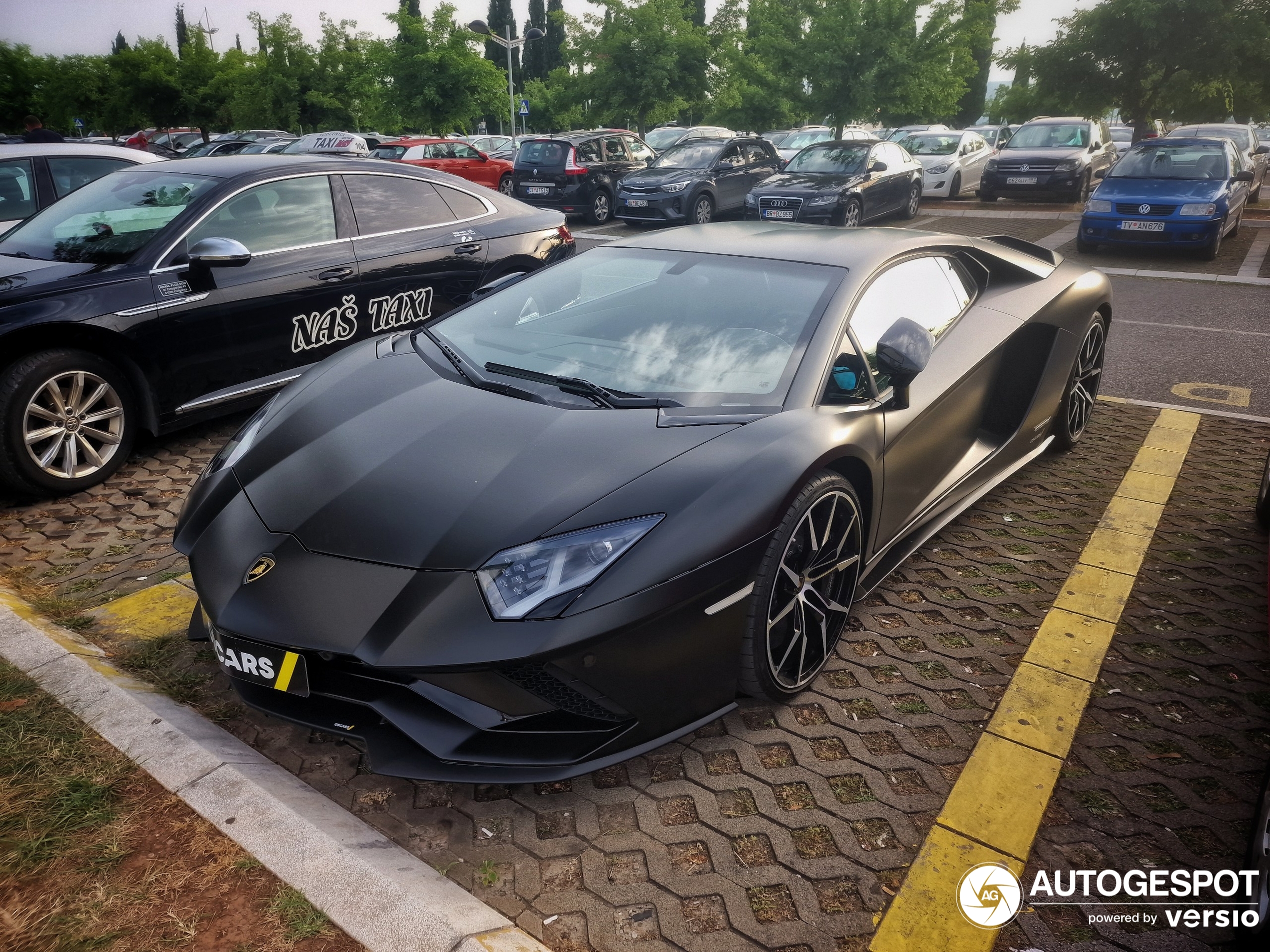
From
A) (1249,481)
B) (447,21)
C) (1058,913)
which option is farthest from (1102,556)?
(447,21)

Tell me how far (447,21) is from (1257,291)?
82.3 ft

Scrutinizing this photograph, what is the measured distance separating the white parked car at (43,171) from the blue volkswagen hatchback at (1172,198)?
11.3 metres

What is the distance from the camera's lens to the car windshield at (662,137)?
75.7 feet

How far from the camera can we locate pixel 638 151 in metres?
17.2

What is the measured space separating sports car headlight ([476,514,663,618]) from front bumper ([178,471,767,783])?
46 millimetres

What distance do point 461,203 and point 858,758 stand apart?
466cm

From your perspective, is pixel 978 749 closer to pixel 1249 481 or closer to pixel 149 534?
pixel 1249 481

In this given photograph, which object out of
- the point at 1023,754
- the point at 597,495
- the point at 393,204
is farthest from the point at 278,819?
the point at 393,204

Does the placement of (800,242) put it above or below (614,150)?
below

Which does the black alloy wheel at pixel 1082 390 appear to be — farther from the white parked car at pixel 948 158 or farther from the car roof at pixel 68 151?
the white parked car at pixel 948 158

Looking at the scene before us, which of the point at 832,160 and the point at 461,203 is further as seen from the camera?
the point at 832,160

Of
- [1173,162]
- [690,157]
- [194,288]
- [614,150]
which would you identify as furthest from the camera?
[614,150]

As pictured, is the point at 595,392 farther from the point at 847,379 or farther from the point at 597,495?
the point at 847,379

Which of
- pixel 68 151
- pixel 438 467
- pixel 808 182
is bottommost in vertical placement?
pixel 438 467
